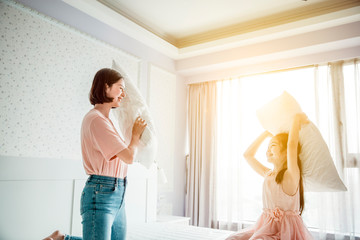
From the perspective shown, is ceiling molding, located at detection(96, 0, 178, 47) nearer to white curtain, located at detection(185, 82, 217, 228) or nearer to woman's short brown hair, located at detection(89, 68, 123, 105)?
white curtain, located at detection(185, 82, 217, 228)

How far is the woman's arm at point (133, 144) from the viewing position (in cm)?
131

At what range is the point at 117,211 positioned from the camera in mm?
1383

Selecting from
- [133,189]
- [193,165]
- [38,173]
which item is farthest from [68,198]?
[193,165]

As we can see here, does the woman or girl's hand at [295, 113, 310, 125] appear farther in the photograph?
girl's hand at [295, 113, 310, 125]

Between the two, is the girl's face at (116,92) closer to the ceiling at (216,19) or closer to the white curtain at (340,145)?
the ceiling at (216,19)

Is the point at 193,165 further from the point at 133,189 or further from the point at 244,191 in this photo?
the point at 133,189

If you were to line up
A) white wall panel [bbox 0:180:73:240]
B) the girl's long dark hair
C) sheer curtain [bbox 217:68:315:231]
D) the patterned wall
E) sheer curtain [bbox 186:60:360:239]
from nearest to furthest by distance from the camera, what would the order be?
the girl's long dark hair → white wall panel [bbox 0:180:73:240] → the patterned wall → sheer curtain [bbox 186:60:360:239] → sheer curtain [bbox 217:68:315:231]

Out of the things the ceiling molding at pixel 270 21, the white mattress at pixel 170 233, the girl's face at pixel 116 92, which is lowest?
the white mattress at pixel 170 233

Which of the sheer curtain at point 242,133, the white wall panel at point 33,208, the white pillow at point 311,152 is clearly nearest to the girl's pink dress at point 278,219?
the white pillow at point 311,152

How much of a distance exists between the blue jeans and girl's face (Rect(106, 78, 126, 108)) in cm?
39

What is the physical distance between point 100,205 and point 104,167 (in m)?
0.16

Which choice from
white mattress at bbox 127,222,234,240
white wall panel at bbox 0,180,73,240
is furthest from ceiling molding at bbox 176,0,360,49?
white wall panel at bbox 0,180,73,240

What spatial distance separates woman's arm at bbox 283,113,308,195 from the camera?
5.61 ft

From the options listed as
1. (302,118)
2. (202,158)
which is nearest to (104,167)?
(302,118)
